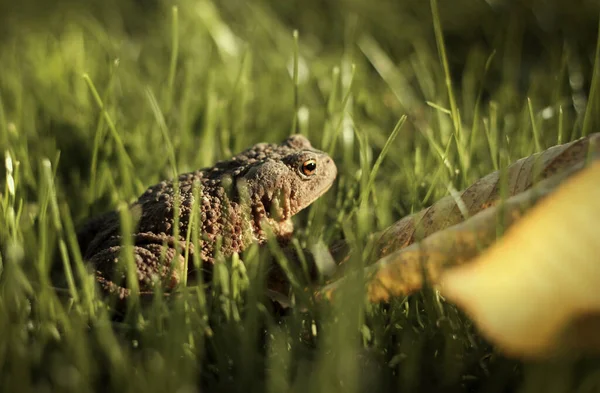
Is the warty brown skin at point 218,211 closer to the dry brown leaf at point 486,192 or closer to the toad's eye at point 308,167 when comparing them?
the toad's eye at point 308,167

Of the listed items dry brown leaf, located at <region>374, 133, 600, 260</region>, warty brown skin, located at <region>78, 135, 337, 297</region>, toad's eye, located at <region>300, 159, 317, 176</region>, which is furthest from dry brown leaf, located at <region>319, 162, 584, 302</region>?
toad's eye, located at <region>300, 159, 317, 176</region>

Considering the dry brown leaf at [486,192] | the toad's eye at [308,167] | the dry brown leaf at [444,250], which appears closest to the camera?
the dry brown leaf at [444,250]

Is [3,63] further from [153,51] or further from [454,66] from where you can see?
[454,66]

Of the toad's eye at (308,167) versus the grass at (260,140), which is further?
the toad's eye at (308,167)

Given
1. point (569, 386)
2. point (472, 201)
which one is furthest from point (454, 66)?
point (569, 386)

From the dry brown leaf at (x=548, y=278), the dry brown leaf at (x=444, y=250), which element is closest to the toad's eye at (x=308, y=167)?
the dry brown leaf at (x=444, y=250)

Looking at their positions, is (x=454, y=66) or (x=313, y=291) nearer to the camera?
(x=313, y=291)
